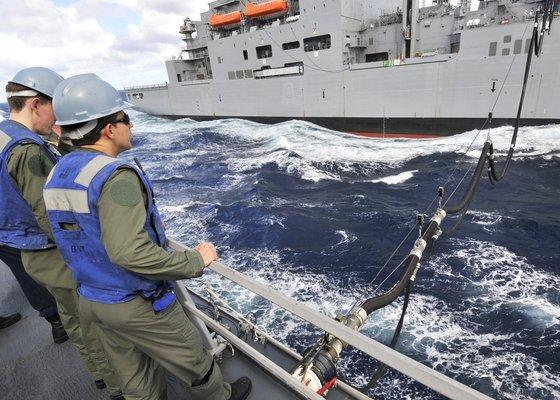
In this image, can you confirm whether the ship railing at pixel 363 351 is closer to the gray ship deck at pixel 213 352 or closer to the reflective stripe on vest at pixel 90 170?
the gray ship deck at pixel 213 352

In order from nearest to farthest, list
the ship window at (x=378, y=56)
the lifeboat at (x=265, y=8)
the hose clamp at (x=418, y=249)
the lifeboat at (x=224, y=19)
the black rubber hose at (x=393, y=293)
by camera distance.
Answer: the black rubber hose at (x=393, y=293) < the hose clamp at (x=418, y=249) < the ship window at (x=378, y=56) < the lifeboat at (x=265, y=8) < the lifeboat at (x=224, y=19)

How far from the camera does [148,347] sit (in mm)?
1438

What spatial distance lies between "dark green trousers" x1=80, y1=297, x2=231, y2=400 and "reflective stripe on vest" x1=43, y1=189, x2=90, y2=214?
0.42 metres

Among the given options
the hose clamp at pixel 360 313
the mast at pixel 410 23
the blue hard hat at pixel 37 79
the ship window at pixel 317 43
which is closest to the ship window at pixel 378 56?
the mast at pixel 410 23

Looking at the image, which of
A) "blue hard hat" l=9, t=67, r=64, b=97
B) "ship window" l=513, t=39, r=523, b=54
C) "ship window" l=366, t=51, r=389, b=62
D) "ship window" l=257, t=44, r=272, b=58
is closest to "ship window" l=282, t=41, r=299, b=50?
"ship window" l=257, t=44, r=272, b=58

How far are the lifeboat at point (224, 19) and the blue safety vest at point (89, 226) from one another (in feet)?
76.2

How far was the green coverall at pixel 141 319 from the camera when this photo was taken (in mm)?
1194

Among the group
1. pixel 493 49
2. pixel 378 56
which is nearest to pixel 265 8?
pixel 378 56

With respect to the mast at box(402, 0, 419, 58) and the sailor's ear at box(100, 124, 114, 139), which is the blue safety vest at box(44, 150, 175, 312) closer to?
the sailor's ear at box(100, 124, 114, 139)

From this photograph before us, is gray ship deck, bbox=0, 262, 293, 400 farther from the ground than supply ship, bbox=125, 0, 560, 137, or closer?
closer

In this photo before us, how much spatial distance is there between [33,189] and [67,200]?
738 millimetres

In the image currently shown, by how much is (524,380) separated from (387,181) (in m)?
7.51

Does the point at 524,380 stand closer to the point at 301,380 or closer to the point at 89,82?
the point at 301,380

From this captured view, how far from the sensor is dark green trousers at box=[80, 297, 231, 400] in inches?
53.9
